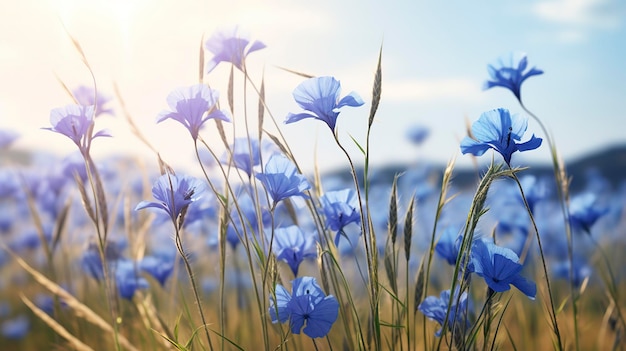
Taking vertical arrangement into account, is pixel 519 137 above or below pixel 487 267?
above

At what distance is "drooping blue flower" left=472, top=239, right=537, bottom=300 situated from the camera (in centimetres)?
99

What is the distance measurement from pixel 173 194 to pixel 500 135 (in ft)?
1.71

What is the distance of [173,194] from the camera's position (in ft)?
3.34

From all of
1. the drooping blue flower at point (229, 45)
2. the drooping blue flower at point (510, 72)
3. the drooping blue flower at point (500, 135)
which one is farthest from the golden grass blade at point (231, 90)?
the drooping blue flower at point (510, 72)

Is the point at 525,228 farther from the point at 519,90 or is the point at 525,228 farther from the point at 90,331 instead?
the point at 90,331

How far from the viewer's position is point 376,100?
1.00 meters

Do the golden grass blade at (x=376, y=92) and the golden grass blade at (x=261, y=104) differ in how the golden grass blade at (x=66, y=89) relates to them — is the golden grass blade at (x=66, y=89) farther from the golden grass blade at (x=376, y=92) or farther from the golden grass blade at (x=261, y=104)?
the golden grass blade at (x=376, y=92)

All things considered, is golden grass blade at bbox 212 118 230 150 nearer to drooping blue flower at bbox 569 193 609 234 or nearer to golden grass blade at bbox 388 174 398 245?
golden grass blade at bbox 388 174 398 245

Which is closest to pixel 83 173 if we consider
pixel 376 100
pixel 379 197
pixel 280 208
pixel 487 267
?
pixel 280 208

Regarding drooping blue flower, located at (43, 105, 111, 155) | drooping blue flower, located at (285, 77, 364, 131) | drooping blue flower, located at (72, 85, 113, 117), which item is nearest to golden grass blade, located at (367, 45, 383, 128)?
drooping blue flower, located at (285, 77, 364, 131)

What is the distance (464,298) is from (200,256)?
2856mm

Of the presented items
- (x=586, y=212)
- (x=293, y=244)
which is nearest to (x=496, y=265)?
(x=293, y=244)

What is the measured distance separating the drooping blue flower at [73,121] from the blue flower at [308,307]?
44 centimetres

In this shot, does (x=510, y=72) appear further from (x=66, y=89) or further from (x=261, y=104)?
(x=66, y=89)
